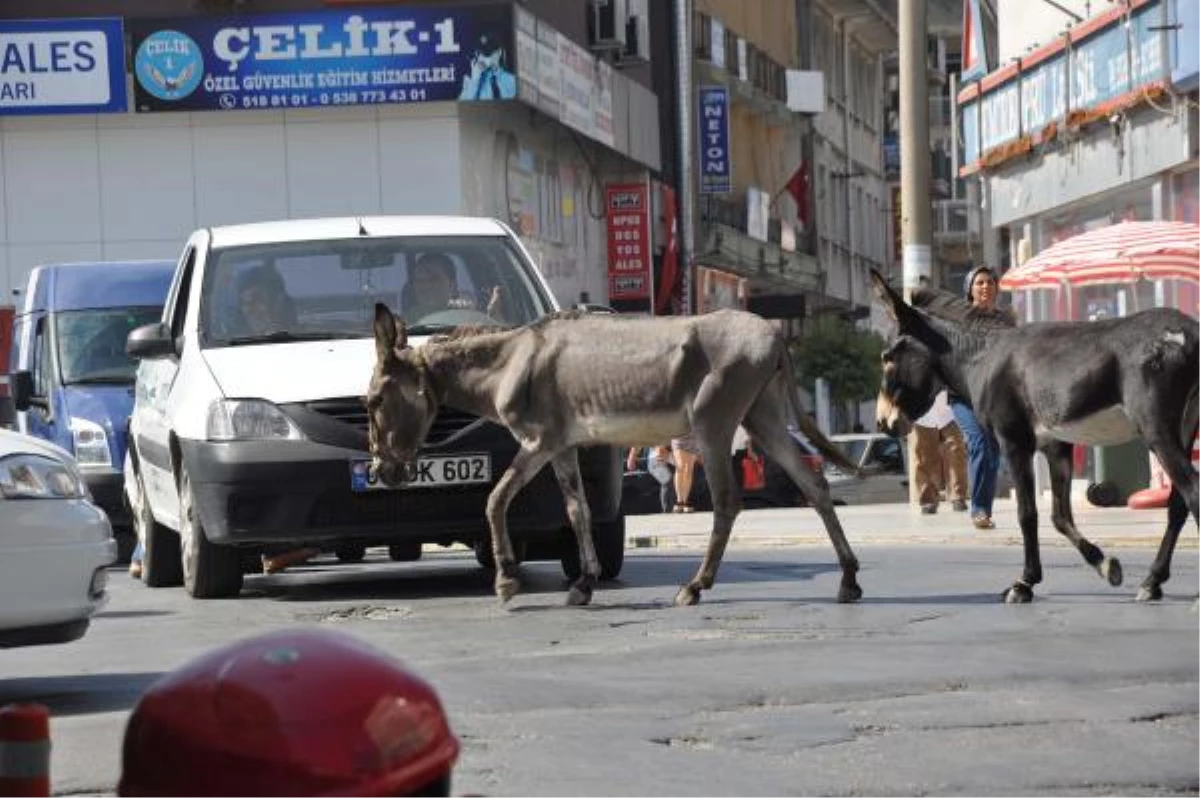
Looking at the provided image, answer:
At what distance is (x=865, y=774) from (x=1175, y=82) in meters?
19.3

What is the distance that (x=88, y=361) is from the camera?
2241 centimetres

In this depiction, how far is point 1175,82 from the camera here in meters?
25.8

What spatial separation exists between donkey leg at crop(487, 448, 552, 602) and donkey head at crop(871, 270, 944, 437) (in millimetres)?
1795

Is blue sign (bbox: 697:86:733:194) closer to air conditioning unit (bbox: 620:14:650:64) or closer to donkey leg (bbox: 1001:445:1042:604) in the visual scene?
air conditioning unit (bbox: 620:14:650:64)

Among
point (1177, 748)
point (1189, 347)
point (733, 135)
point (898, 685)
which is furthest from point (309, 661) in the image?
point (733, 135)

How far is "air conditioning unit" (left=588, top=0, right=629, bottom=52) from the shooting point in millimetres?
53250

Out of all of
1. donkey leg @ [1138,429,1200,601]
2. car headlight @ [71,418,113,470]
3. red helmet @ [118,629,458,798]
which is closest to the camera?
red helmet @ [118,629,458,798]

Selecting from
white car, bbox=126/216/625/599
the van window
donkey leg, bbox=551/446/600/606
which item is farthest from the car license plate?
the van window

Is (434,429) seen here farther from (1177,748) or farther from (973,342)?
(1177,748)

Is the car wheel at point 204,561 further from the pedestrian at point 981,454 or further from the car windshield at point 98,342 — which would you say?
the car windshield at point 98,342

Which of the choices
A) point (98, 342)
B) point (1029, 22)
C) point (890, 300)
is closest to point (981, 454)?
point (890, 300)

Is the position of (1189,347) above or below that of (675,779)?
above

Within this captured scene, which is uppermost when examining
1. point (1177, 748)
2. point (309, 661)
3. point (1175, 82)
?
point (1175, 82)

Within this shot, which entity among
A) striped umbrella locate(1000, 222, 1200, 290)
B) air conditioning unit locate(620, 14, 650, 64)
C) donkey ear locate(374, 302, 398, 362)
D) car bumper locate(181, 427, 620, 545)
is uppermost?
air conditioning unit locate(620, 14, 650, 64)
